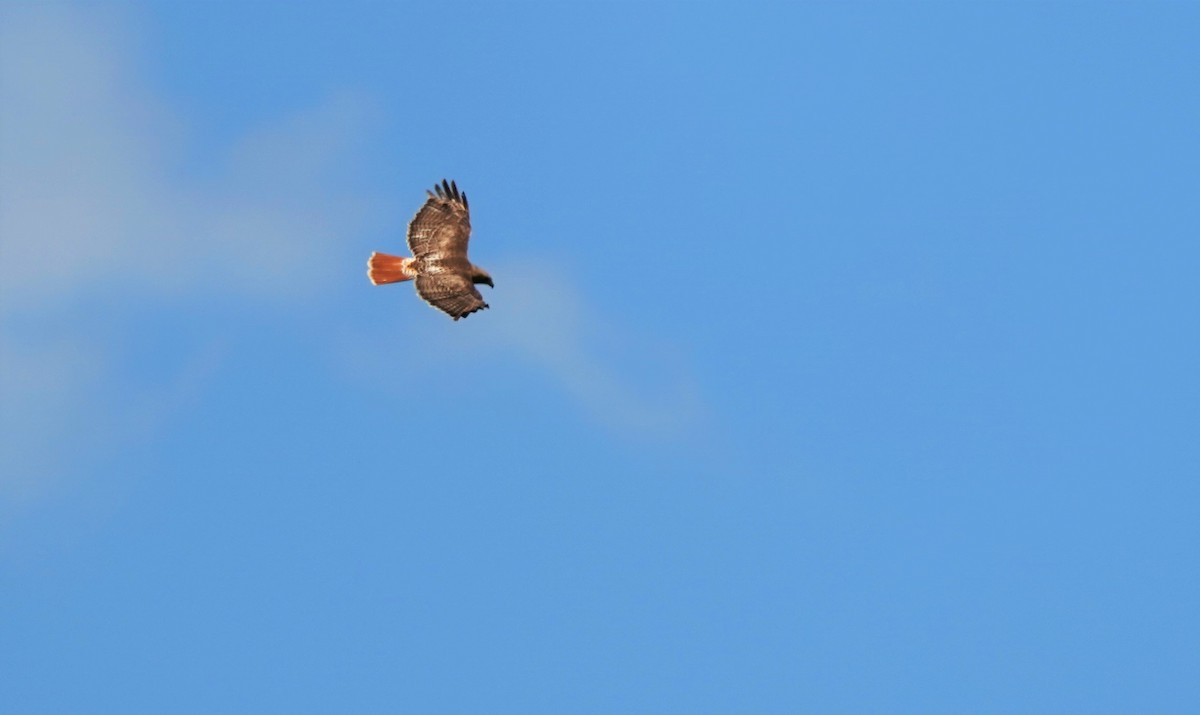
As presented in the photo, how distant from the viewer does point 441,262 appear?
41750 mm

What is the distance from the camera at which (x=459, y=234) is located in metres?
42.1

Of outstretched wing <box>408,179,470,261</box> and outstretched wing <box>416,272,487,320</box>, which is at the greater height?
outstretched wing <box>408,179,470,261</box>

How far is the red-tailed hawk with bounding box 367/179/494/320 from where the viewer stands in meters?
41.4

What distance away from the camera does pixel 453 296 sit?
136 ft

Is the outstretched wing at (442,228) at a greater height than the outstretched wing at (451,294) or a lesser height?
greater

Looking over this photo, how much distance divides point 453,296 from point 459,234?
1.73 m

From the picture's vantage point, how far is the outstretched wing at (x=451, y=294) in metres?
41.2

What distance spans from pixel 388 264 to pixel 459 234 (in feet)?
6.42

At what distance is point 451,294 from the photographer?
41.5 meters

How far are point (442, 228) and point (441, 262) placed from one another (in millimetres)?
964

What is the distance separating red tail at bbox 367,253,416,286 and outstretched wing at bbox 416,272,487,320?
474 mm

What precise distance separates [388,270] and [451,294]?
1843 millimetres

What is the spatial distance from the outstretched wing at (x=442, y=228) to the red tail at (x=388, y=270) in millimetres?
449

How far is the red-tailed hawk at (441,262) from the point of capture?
136ft
